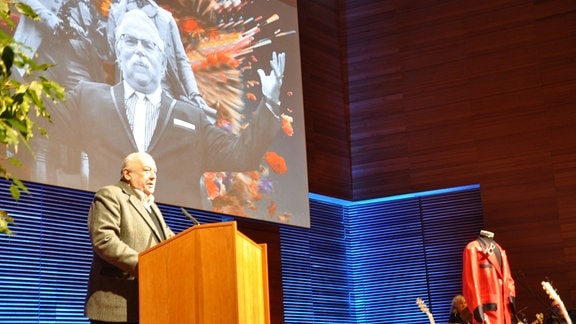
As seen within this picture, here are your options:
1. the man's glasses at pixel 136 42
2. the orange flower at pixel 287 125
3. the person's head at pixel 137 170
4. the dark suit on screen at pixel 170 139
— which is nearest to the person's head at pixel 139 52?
the man's glasses at pixel 136 42

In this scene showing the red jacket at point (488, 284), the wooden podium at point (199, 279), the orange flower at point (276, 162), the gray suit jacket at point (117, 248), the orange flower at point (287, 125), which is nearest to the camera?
the wooden podium at point (199, 279)

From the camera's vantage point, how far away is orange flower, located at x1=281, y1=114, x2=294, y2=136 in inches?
298

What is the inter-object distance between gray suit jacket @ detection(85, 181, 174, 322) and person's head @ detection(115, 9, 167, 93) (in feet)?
8.75

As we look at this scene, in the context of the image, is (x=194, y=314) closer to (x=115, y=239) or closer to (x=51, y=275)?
(x=115, y=239)

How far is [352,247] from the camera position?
29.8 ft

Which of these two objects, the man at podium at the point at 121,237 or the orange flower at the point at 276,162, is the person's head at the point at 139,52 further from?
the man at podium at the point at 121,237

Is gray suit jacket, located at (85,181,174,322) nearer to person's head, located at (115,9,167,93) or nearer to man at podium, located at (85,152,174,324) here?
man at podium, located at (85,152,174,324)

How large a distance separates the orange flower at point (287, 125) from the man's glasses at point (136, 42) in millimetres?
1643

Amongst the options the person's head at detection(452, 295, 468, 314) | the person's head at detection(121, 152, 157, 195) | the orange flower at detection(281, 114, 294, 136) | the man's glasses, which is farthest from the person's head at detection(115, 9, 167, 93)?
the person's head at detection(452, 295, 468, 314)

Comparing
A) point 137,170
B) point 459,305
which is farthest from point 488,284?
point 137,170

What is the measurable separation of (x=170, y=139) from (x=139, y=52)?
2.13ft

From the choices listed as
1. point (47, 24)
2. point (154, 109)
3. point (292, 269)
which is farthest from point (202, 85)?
point (292, 269)

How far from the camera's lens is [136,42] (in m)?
6.13

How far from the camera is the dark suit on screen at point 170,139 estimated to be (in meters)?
5.61
